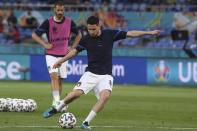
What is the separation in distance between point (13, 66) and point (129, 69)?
5919 mm

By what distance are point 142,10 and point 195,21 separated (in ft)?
10.6

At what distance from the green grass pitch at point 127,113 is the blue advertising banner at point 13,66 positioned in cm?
619

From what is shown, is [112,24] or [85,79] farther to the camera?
[112,24]

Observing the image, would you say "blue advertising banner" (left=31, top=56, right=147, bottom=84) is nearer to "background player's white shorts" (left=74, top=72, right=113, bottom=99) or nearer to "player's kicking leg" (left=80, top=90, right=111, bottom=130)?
"background player's white shorts" (left=74, top=72, right=113, bottom=99)

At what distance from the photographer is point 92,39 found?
1088 centimetres

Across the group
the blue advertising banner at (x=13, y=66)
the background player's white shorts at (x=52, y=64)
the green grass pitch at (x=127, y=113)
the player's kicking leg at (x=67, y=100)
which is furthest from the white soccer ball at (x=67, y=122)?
the blue advertising banner at (x=13, y=66)

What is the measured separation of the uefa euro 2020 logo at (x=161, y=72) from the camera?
25.4 metres

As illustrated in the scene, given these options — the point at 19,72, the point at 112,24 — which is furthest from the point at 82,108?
the point at 112,24

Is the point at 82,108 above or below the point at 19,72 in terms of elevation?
above

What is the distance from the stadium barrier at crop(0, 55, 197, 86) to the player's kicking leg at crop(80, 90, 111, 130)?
1471 centimetres

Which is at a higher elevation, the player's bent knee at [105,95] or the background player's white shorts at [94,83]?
the background player's white shorts at [94,83]

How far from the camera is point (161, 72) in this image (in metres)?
25.5

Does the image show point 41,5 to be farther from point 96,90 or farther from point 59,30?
point 96,90

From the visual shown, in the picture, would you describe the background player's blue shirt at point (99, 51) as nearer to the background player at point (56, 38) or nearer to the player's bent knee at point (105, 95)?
the player's bent knee at point (105, 95)
